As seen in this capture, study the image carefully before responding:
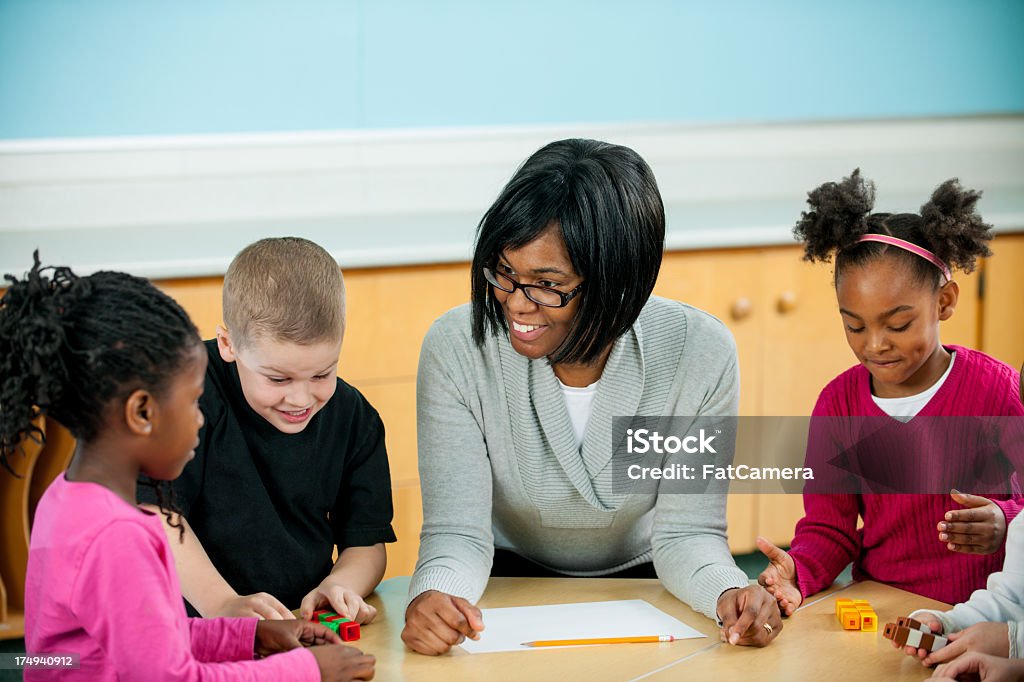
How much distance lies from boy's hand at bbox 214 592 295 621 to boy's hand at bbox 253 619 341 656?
45 millimetres

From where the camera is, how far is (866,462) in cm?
163

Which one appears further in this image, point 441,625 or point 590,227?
point 590,227

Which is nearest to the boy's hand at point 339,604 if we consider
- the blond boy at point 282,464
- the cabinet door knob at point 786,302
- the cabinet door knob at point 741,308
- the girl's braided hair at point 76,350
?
the blond boy at point 282,464

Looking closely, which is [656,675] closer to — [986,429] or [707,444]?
[707,444]

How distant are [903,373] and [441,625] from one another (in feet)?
2.46

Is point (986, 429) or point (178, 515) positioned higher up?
point (986, 429)

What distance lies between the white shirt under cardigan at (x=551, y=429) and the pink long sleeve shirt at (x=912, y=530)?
0.45 ft

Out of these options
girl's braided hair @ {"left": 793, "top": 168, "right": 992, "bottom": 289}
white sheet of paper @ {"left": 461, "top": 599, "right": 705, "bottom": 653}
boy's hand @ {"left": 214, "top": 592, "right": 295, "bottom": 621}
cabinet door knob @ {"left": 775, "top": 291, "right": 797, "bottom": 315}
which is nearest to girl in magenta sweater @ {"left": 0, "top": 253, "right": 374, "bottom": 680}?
boy's hand @ {"left": 214, "top": 592, "right": 295, "bottom": 621}

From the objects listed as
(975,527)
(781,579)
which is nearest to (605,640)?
(781,579)

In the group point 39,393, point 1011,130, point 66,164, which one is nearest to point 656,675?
point 39,393

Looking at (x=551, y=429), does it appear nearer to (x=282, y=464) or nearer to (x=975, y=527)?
(x=282, y=464)

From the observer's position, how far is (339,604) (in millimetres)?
1387

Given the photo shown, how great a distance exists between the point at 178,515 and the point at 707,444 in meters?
0.74

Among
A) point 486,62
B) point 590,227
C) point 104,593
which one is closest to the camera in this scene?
point 104,593
